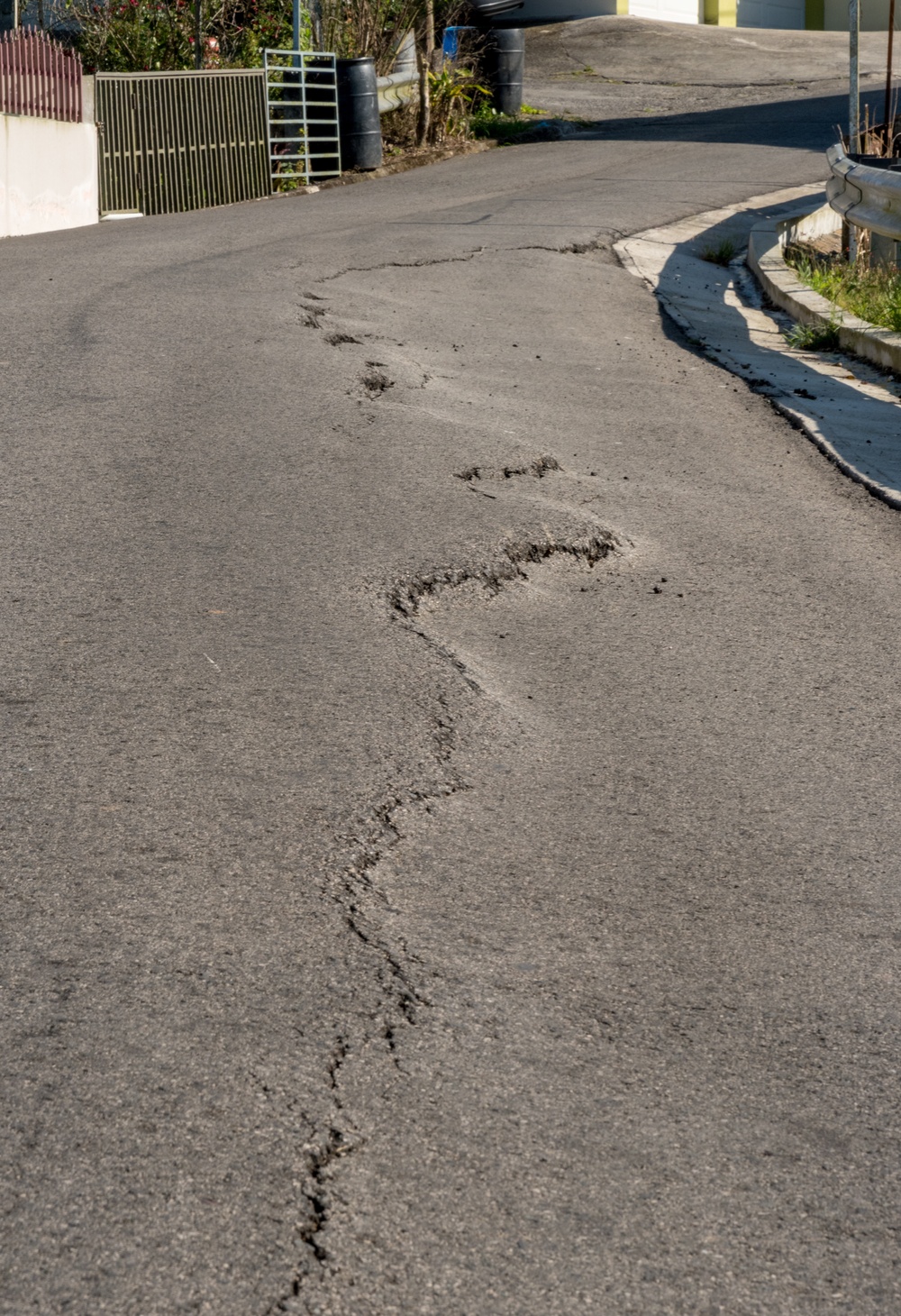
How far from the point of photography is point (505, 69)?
25062mm

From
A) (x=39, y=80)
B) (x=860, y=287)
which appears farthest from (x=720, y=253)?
(x=39, y=80)

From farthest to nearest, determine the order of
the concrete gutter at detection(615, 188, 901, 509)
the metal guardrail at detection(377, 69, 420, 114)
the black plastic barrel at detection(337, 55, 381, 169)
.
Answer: the metal guardrail at detection(377, 69, 420, 114), the black plastic barrel at detection(337, 55, 381, 169), the concrete gutter at detection(615, 188, 901, 509)

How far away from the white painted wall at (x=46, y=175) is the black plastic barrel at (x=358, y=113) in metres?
4.18

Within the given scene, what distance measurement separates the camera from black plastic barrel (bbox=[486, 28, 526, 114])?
24.8 meters

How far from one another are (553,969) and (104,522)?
320cm

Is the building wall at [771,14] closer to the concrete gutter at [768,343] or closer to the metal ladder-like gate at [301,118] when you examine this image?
the metal ladder-like gate at [301,118]

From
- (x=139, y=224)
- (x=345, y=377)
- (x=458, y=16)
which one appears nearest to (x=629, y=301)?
(x=345, y=377)

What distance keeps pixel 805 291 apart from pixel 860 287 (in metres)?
0.45

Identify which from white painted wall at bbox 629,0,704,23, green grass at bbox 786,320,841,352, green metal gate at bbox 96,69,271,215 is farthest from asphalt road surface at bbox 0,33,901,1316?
white painted wall at bbox 629,0,704,23

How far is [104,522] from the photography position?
5.55 metres

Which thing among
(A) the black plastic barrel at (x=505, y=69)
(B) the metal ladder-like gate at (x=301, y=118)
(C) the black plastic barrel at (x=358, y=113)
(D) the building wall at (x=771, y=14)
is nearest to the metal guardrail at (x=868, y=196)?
(B) the metal ladder-like gate at (x=301, y=118)

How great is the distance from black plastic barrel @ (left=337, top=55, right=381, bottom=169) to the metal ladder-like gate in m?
0.12

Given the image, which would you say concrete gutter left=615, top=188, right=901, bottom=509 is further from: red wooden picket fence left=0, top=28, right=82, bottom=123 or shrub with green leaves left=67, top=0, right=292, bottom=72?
shrub with green leaves left=67, top=0, right=292, bottom=72

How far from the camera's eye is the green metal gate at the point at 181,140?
17109 mm
